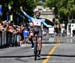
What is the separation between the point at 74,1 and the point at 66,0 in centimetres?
209

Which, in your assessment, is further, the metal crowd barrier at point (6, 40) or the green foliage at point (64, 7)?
the green foliage at point (64, 7)

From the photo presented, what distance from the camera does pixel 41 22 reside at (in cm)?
1803

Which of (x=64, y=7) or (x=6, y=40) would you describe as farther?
(x=64, y=7)

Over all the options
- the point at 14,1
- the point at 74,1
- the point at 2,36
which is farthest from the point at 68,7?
the point at 2,36

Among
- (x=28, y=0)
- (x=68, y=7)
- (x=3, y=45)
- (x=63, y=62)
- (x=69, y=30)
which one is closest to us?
(x=63, y=62)

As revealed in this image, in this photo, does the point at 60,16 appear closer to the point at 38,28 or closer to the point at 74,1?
the point at 74,1

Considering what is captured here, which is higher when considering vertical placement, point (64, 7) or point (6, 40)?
point (64, 7)

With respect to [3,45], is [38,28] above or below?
above

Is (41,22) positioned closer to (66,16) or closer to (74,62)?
(74,62)

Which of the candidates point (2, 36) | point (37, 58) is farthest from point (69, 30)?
point (37, 58)

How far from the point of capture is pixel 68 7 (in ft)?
318

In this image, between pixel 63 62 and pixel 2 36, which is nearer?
pixel 63 62

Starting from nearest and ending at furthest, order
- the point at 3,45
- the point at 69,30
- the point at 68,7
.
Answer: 1. the point at 3,45
2. the point at 69,30
3. the point at 68,7

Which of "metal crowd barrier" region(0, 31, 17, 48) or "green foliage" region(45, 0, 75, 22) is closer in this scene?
"metal crowd barrier" region(0, 31, 17, 48)
